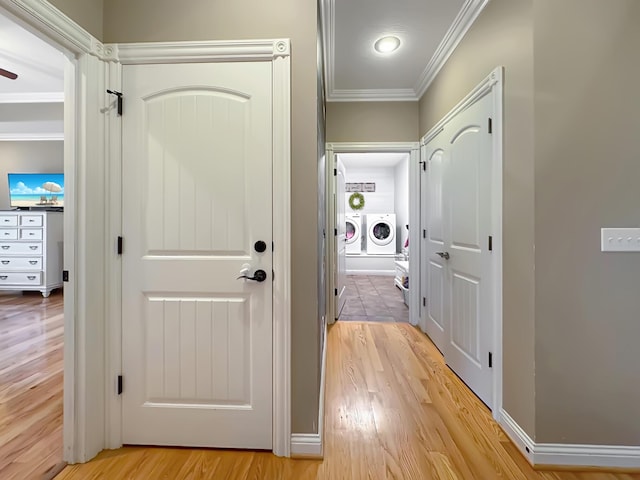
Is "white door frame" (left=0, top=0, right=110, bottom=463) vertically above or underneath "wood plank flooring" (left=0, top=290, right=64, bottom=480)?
above

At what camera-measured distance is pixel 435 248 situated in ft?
9.07

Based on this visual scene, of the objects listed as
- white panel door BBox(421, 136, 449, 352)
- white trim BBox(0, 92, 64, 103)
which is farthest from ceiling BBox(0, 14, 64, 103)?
white panel door BBox(421, 136, 449, 352)

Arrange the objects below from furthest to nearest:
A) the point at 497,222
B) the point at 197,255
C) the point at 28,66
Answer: the point at 28,66, the point at 497,222, the point at 197,255

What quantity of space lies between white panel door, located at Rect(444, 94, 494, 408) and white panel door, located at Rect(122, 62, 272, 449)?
4.36ft

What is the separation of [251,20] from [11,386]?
9.24ft

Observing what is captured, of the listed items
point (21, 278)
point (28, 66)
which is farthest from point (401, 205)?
point (21, 278)

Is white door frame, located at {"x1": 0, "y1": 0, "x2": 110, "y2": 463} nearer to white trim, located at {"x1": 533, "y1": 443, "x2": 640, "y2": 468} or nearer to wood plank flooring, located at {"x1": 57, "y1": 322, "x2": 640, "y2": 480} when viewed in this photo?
wood plank flooring, located at {"x1": 57, "y1": 322, "x2": 640, "y2": 480}

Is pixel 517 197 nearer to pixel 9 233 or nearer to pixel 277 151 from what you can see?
pixel 277 151

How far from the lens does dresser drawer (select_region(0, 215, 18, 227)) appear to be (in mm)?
4363

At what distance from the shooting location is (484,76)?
184cm

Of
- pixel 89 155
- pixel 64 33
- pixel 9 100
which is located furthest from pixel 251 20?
pixel 9 100

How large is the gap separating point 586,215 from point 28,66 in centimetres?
509

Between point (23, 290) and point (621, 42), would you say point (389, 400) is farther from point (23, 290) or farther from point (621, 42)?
point (23, 290)

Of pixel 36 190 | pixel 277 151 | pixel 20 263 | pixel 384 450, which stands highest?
pixel 36 190
